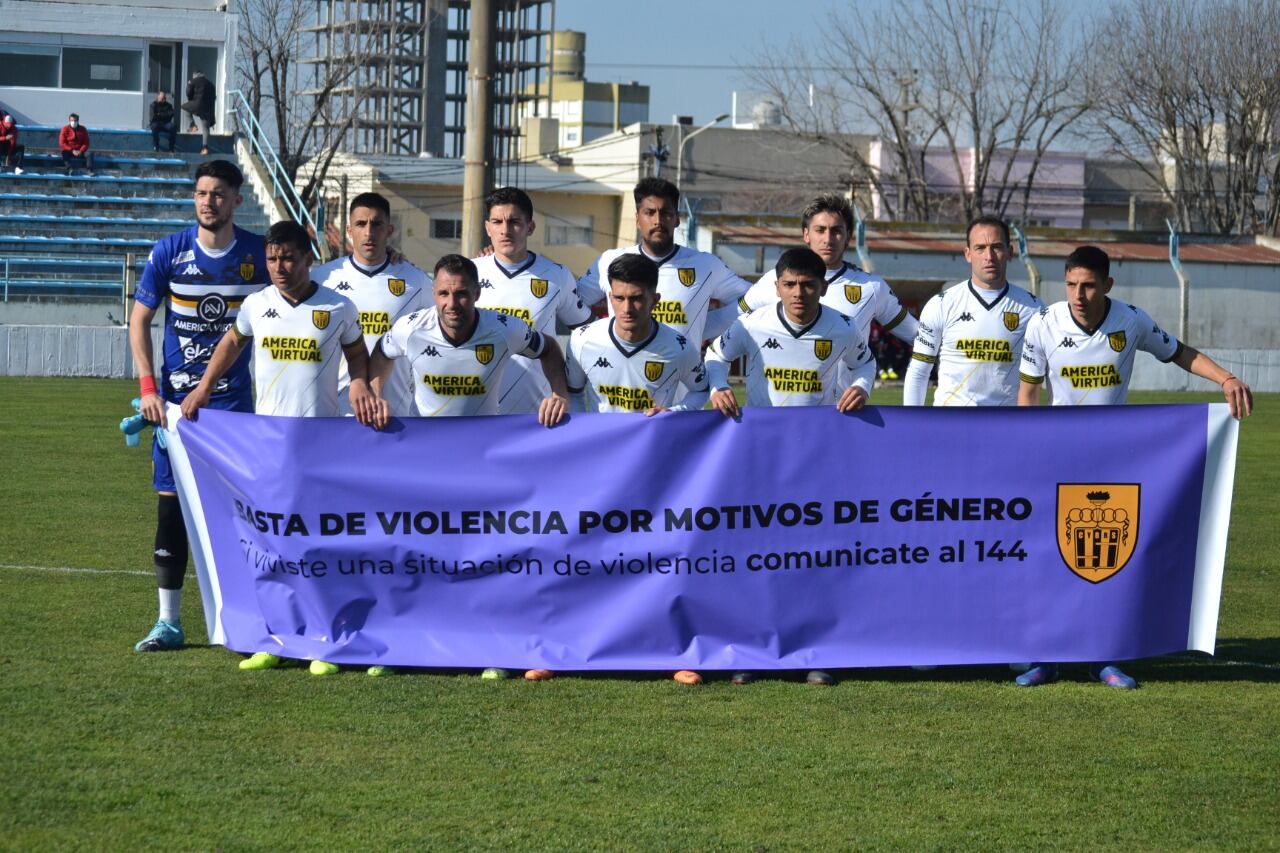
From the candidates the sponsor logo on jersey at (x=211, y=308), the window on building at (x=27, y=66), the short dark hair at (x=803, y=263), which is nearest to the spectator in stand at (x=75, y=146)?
the window on building at (x=27, y=66)

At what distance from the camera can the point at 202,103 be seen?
37.2m

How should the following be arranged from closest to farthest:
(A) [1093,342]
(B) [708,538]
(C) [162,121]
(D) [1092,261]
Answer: (B) [708,538], (D) [1092,261], (A) [1093,342], (C) [162,121]

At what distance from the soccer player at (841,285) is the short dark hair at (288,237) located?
227 cm

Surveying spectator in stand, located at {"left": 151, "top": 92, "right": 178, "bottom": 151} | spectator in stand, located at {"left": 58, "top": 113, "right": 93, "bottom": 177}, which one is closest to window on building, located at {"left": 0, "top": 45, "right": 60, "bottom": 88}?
spectator in stand, located at {"left": 151, "top": 92, "right": 178, "bottom": 151}

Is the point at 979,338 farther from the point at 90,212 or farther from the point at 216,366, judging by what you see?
the point at 90,212

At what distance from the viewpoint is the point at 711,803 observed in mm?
5336

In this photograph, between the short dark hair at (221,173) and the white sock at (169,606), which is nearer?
the short dark hair at (221,173)

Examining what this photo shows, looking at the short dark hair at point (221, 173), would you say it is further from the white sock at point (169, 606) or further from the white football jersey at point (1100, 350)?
the white football jersey at point (1100, 350)

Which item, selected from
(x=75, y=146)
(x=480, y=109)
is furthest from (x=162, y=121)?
(x=480, y=109)

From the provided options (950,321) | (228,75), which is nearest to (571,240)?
(228,75)

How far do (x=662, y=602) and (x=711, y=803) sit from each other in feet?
6.56

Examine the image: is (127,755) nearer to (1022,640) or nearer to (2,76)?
(1022,640)

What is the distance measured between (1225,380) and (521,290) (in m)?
3.51

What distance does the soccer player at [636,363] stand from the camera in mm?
7547
